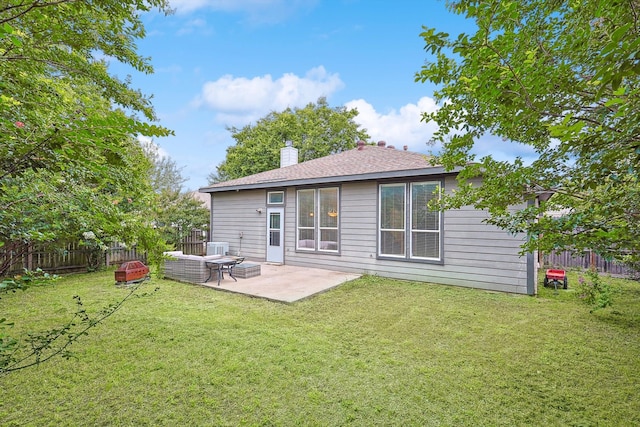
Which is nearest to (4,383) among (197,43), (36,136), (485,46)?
(36,136)

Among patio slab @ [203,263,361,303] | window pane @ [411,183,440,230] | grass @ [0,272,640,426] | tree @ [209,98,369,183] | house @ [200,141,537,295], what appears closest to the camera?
grass @ [0,272,640,426]

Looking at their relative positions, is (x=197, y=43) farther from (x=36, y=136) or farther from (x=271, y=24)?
(x=36, y=136)

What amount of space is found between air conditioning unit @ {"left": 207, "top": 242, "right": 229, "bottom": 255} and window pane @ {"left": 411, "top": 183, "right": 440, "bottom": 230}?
6.93 m

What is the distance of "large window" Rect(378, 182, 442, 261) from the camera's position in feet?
23.8

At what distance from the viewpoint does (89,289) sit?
660cm

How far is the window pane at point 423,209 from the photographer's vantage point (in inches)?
283

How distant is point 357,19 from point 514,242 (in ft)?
24.0

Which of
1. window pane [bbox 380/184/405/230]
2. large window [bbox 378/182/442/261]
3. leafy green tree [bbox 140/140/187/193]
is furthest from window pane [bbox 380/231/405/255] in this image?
leafy green tree [bbox 140/140/187/193]

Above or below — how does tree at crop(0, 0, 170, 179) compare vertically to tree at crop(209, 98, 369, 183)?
below

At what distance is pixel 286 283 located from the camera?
7.07 meters

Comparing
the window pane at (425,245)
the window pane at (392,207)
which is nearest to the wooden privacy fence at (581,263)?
the window pane at (425,245)

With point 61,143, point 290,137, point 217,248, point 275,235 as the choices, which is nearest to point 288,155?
point 275,235

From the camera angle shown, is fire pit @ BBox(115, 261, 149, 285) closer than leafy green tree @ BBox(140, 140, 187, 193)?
Yes

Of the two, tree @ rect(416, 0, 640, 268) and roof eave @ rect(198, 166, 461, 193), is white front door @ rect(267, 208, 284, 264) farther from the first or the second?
tree @ rect(416, 0, 640, 268)
